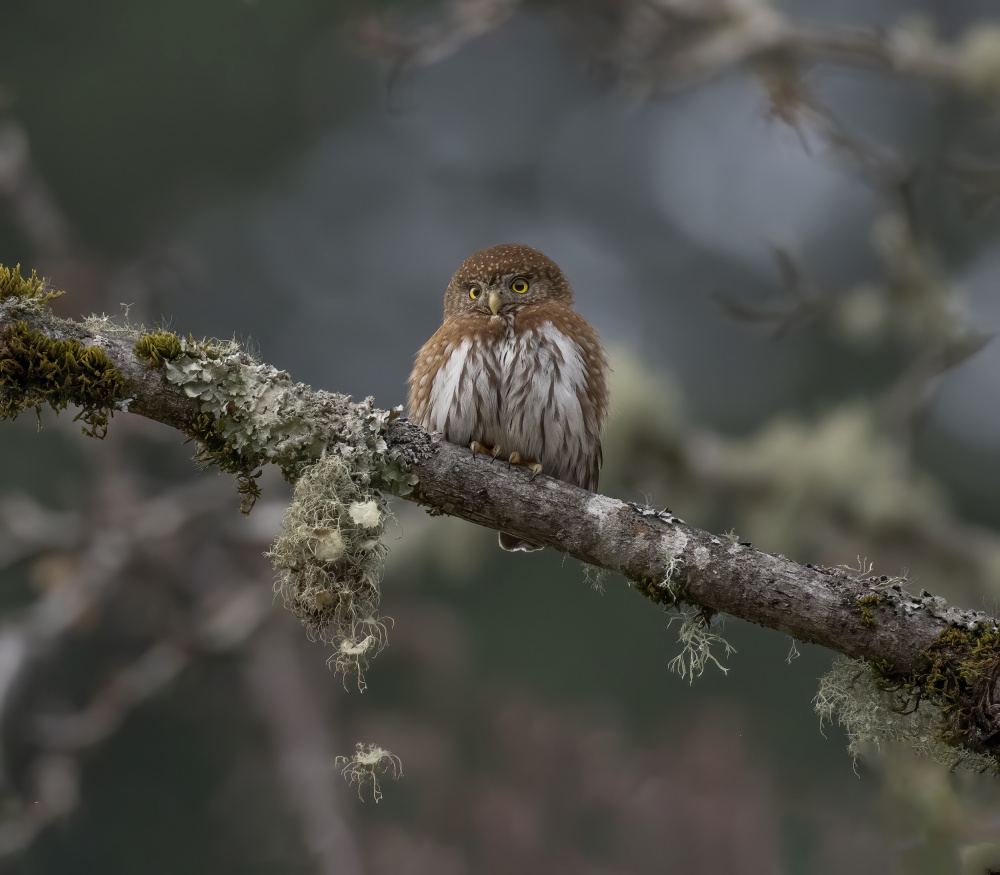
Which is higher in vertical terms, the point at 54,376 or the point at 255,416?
the point at 255,416

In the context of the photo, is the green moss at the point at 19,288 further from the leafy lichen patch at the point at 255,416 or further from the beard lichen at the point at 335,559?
the beard lichen at the point at 335,559

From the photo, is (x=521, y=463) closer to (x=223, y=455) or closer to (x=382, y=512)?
(x=382, y=512)

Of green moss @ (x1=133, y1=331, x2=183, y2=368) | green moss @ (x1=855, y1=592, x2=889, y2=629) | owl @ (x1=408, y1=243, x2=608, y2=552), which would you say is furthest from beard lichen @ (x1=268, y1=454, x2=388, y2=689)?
green moss @ (x1=855, y1=592, x2=889, y2=629)

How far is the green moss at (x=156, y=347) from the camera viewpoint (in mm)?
2484

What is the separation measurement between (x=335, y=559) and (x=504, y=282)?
1.42 metres

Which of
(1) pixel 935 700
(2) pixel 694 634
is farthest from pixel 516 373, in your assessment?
(1) pixel 935 700

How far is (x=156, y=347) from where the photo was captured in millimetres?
2488

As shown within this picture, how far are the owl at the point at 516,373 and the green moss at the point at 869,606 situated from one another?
1038mm

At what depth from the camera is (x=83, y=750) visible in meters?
6.24

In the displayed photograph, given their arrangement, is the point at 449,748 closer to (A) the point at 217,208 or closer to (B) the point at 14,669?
(B) the point at 14,669

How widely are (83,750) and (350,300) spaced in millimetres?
5618

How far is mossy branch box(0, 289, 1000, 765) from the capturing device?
8.00 feet

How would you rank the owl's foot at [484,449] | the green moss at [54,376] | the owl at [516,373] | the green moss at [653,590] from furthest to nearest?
the owl at [516,373] < the owl's foot at [484,449] < the green moss at [653,590] < the green moss at [54,376]

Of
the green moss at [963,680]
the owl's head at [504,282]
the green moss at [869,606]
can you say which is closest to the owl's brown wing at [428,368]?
the owl's head at [504,282]
